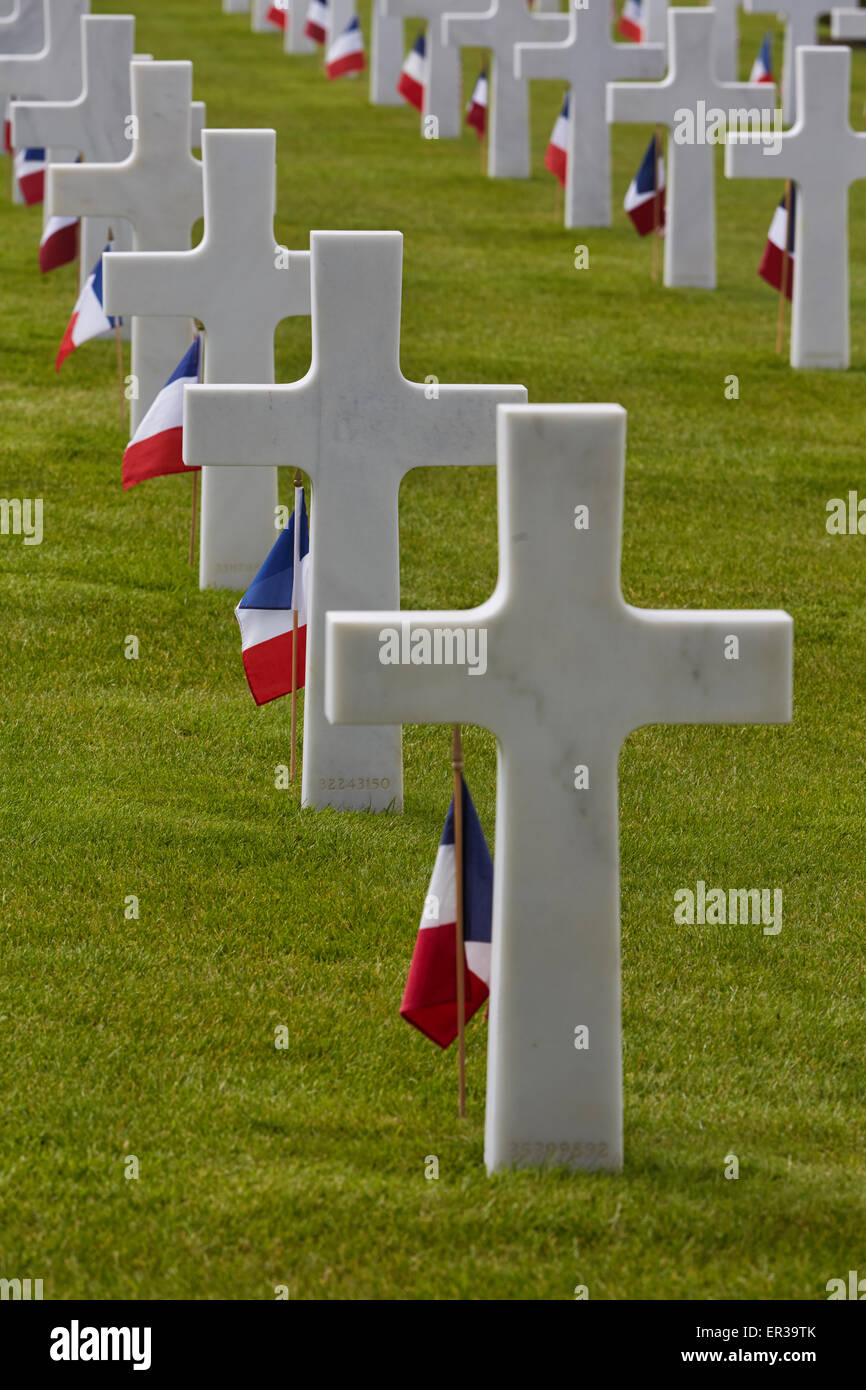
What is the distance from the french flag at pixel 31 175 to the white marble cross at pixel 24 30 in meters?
2.19

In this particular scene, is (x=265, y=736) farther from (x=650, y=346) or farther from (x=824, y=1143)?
(x=650, y=346)

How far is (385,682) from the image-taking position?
15.7 ft

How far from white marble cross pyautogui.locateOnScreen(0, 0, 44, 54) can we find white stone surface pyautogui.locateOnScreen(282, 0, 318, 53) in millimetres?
10512

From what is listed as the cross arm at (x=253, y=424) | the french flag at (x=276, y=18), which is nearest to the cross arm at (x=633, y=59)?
the cross arm at (x=253, y=424)

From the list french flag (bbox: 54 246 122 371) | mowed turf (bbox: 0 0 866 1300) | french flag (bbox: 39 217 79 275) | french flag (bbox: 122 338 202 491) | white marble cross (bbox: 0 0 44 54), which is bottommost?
mowed turf (bbox: 0 0 866 1300)

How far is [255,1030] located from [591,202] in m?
14.2

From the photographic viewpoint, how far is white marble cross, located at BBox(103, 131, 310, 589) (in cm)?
896

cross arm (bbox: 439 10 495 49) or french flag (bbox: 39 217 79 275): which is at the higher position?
cross arm (bbox: 439 10 495 49)

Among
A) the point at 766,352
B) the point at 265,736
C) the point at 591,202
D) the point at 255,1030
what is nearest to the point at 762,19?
the point at 591,202

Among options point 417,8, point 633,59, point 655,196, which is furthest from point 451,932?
point 417,8

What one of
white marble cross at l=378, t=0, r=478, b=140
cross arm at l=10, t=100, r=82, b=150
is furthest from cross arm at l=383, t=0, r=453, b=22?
cross arm at l=10, t=100, r=82, b=150

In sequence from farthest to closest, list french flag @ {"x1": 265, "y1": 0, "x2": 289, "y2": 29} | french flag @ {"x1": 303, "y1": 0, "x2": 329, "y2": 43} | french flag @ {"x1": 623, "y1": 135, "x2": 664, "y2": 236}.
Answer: french flag @ {"x1": 265, "y1": 0, "x2": 289, "y2": 29}
french flag @ {"x1": 303, "y1": 0, "x2": 329, "y2": 43}
french flag @ {"x1": 623, "y1": 135, "x2": 664, "y2": 236}

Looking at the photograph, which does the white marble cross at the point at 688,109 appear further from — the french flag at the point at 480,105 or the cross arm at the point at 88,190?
the cross arm at the point at 88,190

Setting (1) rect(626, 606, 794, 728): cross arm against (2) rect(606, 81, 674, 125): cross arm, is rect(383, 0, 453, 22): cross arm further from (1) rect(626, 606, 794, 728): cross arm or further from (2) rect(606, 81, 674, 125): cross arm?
(1) rect(626, 606, 794, 728): cross arm
